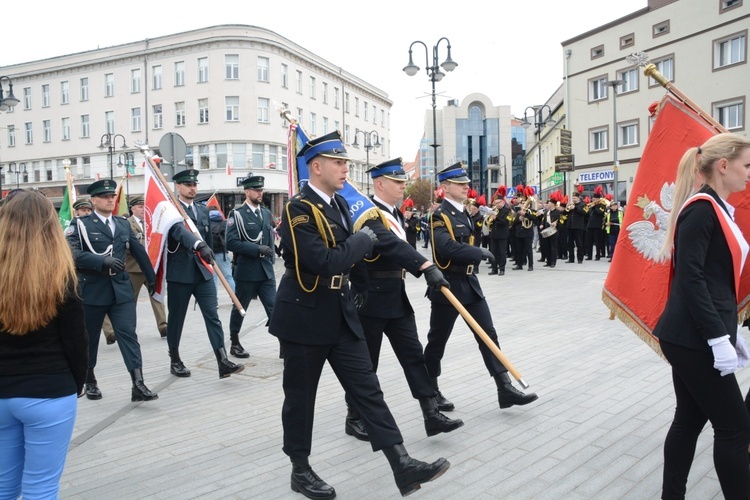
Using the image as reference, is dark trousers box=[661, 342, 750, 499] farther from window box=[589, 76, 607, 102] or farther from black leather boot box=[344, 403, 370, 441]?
window box=[589, 76, 607, 102]

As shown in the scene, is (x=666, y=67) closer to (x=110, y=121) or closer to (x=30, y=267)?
(x=30, y=267)

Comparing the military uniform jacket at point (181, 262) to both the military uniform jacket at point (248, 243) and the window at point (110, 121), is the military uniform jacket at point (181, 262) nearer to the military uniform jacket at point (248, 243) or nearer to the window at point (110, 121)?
the military uniform jacket at point (248, 243)

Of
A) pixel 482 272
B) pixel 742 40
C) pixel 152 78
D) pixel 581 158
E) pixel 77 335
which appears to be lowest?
pixel 482 272

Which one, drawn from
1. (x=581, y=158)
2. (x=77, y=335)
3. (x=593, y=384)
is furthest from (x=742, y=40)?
(x=77, y=335)

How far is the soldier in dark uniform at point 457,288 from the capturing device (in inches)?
207

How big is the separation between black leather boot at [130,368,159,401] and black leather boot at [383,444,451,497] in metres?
3.31

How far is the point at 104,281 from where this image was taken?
5992 mm

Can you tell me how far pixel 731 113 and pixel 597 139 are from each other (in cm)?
902

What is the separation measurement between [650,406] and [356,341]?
3.00 meters

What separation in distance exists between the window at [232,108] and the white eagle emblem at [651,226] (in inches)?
1870

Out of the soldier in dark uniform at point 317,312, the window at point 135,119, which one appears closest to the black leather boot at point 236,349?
the soldier in dark uniform at point 317,312

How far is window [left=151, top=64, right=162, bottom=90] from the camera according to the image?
5147 cm

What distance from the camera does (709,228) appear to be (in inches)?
121

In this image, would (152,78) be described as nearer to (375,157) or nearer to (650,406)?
(375,157)
